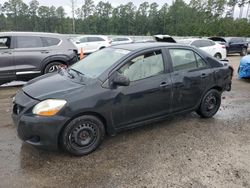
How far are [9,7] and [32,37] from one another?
2417 inches

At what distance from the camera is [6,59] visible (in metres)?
7.30

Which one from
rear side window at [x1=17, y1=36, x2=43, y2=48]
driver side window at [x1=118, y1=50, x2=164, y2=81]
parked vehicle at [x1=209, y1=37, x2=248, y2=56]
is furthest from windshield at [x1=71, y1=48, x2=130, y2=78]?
parked vehicle at [x1=209, y1=37, x2=248, y2=56]

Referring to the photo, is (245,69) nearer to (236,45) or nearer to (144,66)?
(144,66)

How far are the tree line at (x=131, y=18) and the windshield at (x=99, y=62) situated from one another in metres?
43.1

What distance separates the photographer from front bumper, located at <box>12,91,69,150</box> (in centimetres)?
335

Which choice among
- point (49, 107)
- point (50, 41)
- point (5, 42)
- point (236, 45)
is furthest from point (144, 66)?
point (236, 45)

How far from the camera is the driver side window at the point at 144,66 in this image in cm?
399

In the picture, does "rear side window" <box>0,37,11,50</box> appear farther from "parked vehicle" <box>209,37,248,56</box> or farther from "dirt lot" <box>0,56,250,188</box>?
"parked vehicle" <box>209,37,248,56</box>

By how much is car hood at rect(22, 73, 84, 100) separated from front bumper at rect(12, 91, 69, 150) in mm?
163

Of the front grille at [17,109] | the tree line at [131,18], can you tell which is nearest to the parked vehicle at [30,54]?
the front grille at [17,109]

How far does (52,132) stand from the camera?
11.1 feet

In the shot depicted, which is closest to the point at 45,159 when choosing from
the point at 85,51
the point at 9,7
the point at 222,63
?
the point at 222,63

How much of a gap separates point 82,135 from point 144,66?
148cm

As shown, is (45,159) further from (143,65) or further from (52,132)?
(143,65)
